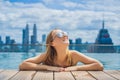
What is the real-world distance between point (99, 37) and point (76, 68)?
14.0m

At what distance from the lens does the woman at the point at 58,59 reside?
3801 millimetres

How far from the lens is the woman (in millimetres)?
3801

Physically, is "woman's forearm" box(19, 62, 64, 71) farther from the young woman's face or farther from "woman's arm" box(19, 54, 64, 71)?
the young woman's face

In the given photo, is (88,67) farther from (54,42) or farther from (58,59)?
(54,42)

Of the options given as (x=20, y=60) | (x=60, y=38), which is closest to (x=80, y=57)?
(x=60, y=38)

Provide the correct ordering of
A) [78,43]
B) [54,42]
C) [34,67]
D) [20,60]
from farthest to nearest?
[78,43]
[20,60]
[54,42]
[34,67]

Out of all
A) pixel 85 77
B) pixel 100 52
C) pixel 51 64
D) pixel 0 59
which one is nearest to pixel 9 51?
pixel 0 59

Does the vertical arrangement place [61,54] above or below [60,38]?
below

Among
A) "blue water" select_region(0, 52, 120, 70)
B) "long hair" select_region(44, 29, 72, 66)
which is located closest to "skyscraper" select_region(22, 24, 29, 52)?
"blue water" select_region(0, 52, 120, 70)

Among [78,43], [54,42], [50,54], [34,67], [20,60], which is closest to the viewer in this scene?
[34,67]

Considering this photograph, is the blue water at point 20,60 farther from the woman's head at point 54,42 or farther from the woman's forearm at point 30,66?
the woman's forearm at point 30,66

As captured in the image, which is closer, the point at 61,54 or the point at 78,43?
the point at 61,54

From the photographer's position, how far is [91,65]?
3822 millimetres

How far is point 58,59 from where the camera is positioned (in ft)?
13.0
